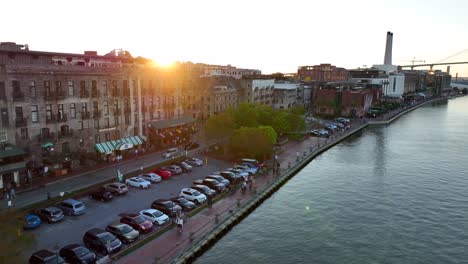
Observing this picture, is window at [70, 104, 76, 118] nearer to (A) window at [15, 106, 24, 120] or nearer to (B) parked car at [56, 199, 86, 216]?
(A) window at [15, 106, 24, 120]

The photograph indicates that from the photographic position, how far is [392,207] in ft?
149

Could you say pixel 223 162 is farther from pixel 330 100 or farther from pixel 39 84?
pixel 330 100

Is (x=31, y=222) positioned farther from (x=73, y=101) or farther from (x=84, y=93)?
(x=84, y=93)

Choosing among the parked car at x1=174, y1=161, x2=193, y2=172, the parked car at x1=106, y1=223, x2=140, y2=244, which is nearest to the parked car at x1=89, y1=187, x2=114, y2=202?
the parked car at x1=106, y1=223, x2=140, y2=244

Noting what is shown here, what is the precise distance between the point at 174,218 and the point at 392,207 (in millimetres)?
28336

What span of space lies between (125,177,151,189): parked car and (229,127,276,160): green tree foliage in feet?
64.2

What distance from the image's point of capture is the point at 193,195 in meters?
42.0

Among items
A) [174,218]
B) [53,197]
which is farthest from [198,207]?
[53,197]

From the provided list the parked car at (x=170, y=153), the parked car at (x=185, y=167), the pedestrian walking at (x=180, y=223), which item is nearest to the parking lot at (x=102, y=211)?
the parked car at (x=185, y=167)

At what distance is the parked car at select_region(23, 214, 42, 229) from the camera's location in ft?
109

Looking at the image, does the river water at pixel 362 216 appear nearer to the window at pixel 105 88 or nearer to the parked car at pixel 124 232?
the parked car at pixel 124 232

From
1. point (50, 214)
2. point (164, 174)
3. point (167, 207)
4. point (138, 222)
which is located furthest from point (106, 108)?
point (138, 222)

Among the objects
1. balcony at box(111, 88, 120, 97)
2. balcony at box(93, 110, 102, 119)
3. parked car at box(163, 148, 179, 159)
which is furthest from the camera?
parked car at box(163, 148, 179, 159)

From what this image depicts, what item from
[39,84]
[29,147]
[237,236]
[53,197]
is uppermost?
[39,84]
